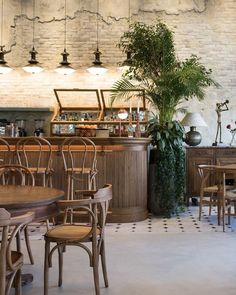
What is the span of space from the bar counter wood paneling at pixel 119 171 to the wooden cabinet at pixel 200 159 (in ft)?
6.61

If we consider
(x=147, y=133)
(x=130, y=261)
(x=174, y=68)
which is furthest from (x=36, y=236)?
(x=174, y=68)

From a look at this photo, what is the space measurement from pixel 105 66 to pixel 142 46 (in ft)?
6.51

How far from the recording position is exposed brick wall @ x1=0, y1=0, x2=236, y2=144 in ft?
29.9

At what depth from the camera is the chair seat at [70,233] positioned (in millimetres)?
3245

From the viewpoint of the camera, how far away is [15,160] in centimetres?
628

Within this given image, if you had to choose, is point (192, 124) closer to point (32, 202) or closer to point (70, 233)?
point (70, 233)

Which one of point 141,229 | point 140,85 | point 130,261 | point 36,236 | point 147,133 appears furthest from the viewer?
point 140,85

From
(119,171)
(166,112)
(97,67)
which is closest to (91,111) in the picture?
(97,67)

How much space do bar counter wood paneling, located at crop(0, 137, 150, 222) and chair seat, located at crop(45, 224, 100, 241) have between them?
268 cm

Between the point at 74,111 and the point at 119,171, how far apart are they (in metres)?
3.12

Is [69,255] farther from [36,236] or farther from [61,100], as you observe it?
[61,100]

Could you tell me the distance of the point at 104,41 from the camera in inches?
363

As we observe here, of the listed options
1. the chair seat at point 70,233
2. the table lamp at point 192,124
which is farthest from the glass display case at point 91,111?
the chair seat at point 70,233

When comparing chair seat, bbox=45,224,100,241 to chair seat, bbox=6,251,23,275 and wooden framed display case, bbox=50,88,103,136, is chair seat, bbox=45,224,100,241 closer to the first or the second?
chair seat, bbox=6,251,23,275
